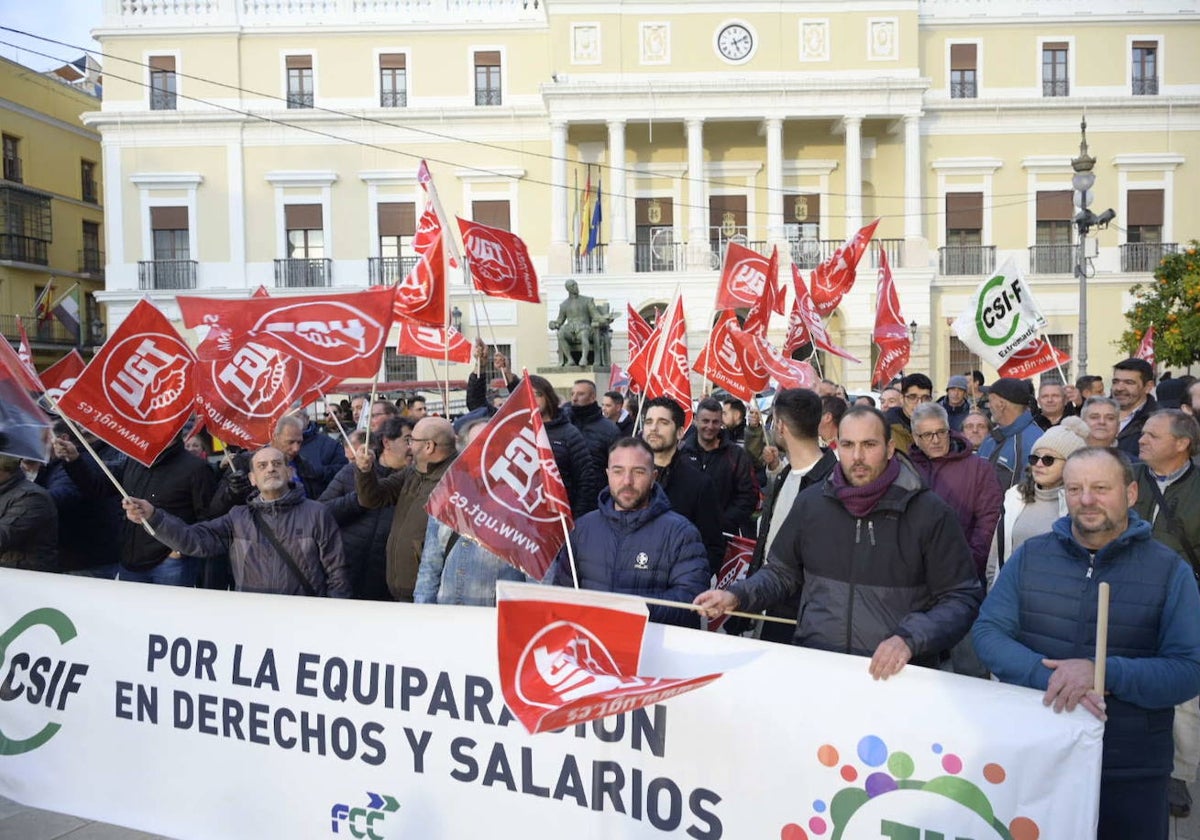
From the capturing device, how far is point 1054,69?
33.3 metres

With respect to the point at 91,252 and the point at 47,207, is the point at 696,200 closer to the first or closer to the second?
the point at 47,207

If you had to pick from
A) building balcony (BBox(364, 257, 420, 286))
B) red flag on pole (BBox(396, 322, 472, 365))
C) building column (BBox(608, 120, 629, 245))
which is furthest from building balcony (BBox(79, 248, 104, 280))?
red flag on pole (BBox(396, 322, 472, 365))

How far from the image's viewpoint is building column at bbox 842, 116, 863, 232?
102ft

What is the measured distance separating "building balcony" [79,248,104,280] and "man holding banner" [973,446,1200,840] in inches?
1693

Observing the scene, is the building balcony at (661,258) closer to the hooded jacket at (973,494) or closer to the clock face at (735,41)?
the clock face at (735,41)

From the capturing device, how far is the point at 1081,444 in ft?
15.1

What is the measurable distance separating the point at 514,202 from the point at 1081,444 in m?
29.9

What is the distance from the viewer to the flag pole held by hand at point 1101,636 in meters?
2.70

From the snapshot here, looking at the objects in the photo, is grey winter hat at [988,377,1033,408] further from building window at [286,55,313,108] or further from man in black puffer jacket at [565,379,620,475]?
Result: building window at [286,55,313,108]

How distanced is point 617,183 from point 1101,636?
1176 inches

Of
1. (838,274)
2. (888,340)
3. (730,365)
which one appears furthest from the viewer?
(838,274)

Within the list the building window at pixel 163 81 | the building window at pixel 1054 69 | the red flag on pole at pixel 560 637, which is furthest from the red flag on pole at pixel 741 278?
the building window at pixel 163 81

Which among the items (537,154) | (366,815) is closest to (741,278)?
(366,815)

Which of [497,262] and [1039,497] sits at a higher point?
[497,262]
